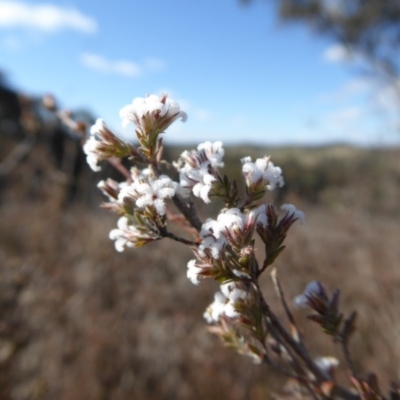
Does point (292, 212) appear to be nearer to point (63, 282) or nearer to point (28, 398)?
point (28, 398)

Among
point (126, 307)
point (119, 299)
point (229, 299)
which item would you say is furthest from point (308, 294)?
point (119, 299)

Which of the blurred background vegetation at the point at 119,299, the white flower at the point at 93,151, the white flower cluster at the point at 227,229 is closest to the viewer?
the white flower cluster at the point at 227,229

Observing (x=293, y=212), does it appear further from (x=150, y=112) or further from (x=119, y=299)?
(x=119, y=299)

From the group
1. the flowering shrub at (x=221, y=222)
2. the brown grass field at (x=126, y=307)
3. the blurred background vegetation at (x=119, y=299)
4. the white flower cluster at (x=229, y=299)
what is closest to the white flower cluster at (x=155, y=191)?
the flowering shrub at (x=221, y=222)

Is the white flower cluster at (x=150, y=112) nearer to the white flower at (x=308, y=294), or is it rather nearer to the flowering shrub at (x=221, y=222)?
the flowering shrub at (x=221, y=222)

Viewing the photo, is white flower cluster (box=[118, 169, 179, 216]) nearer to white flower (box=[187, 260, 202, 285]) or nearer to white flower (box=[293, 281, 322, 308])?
white flower (box=[187, 260, 202, 285])

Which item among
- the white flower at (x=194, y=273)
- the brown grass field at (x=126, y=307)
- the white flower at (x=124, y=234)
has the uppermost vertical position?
the white flower at (x=124, y=234)

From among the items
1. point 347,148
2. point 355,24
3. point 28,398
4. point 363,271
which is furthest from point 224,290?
point 347,148
